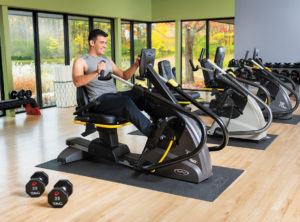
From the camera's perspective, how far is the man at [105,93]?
3.02 meters

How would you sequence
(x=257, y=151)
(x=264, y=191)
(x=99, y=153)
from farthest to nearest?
(x=257, y=151), (x=99, y=153), (x=264, y=191)

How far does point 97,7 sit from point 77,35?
0.72 meters

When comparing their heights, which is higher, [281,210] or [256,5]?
[256,5]

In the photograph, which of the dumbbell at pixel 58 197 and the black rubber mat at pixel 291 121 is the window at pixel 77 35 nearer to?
the black rubber mat at pixel 291 121

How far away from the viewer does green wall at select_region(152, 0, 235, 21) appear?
8.71 m

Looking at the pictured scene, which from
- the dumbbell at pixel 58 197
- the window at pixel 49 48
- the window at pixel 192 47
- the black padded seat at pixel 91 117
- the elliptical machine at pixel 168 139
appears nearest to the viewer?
the dumbbell at pixel 58 197

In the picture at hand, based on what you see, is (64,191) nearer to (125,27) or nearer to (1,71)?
(1,71)

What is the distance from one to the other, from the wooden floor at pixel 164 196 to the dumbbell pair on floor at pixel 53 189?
5cm

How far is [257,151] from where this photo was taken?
12.6 feet

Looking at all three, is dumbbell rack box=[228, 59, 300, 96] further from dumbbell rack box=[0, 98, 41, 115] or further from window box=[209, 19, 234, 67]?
dumbbell rack box=[0, 98, 41, 115]

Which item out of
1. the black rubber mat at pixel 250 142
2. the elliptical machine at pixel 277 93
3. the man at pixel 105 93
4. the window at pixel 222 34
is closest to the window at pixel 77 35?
the window at pixel 222 34

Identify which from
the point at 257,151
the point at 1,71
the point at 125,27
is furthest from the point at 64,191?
the point at 125,27

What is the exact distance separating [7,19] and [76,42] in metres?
1.78

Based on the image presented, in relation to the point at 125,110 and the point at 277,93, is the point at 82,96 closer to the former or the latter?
the point at 125,110
